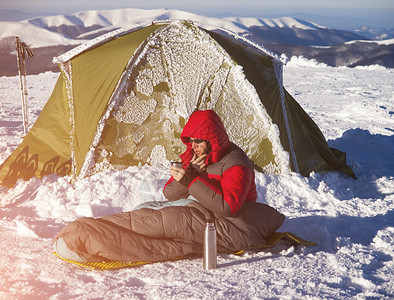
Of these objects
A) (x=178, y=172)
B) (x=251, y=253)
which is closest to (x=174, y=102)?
(x=178, y=172)

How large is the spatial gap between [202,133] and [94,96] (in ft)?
8.18

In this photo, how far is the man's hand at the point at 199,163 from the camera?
358 cm

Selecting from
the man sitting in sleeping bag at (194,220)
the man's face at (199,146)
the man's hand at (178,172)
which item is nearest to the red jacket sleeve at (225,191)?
the man sitting in sleeping bag at (194,220)

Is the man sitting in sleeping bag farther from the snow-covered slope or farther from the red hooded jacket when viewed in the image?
the snow-covered slope

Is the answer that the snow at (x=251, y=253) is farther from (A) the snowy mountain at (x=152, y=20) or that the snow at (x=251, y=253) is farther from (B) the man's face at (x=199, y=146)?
(A) the snowy mountain at (x=152, y=20)

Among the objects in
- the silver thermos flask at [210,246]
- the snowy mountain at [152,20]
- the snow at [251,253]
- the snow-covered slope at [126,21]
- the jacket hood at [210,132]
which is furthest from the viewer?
the snow-covered slope at [126,21]

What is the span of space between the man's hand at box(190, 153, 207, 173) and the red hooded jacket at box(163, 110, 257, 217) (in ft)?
0.11

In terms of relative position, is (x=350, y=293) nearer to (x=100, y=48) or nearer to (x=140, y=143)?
(x=140, y=143)

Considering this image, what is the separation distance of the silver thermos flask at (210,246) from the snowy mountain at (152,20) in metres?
3.54

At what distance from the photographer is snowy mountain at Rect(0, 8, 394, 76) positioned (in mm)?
21688

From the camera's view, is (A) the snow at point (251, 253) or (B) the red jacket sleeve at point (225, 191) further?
(B) the red jacket sleeve at point (225, 191)

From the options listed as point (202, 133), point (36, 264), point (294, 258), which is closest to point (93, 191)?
point (36, 264)

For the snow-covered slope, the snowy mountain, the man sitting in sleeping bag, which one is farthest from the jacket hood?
the snow-covered slope

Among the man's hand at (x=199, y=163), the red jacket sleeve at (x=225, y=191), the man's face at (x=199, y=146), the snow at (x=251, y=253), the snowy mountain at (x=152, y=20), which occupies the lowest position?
the snow at (x=251, y=253)
